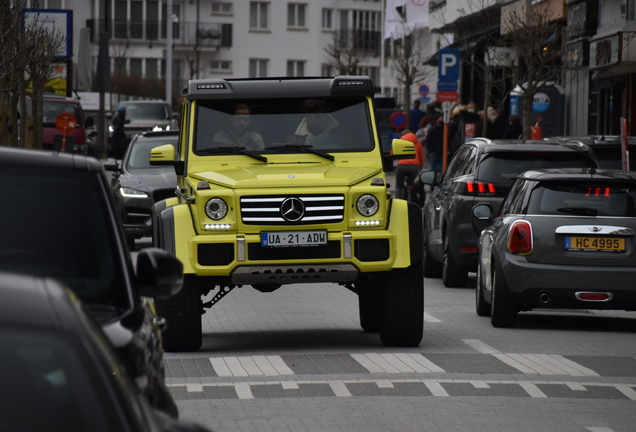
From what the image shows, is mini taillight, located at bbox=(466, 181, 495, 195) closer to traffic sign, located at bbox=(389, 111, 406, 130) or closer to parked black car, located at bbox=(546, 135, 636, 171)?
parked black car, located at bbox=(546, 135, 636, 171)

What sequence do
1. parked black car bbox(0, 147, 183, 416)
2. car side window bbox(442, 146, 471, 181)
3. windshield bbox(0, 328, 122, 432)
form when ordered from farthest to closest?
car side window bbox(442, 146, 471, 181), parked black car bbox(0, 147, 183, 416), windshield bbox(0, 328, 122, 432)

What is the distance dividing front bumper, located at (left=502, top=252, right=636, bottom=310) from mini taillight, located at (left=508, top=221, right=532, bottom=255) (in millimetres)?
70

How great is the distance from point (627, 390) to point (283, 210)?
9.44ft

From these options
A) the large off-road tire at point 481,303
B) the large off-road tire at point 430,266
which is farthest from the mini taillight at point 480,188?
the large off-road tire at point 430,266

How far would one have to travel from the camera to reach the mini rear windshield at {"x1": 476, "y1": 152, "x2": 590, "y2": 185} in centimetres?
1494

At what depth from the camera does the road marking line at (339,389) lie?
8633mm

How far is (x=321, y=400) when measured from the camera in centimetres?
841

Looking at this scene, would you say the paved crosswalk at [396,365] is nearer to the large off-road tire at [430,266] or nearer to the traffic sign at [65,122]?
the large off-road tire at [430,266]

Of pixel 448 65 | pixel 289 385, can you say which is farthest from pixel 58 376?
pixel 448 65

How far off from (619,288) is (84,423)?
931 centimetres

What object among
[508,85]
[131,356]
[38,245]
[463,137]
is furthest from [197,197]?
[508,85]

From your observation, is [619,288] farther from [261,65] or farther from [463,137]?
[261,65]

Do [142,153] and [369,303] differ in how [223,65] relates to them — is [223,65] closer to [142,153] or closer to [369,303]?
[142,153]

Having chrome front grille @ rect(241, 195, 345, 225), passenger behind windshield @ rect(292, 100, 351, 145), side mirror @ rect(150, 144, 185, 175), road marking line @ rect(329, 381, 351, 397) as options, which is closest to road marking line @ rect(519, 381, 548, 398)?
road marking line @ rect(329, 381, 351, 397)
